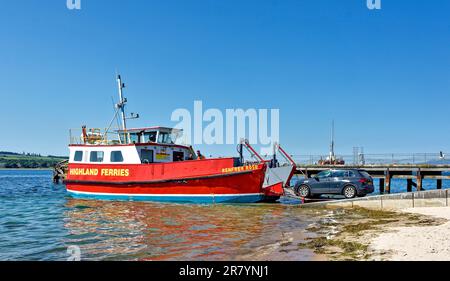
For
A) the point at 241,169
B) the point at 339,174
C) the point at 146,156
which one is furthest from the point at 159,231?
the point at 339,174

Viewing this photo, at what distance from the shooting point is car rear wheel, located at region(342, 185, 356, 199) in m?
19.2

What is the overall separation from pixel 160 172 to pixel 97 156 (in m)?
5.27

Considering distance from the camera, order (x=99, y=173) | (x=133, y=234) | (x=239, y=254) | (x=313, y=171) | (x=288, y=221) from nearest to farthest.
A: (x=239, y=254), (x=133, y=234), (x=288, y=221), (x=99, y=173), (x=313, y=171)

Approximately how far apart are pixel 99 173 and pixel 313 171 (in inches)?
805

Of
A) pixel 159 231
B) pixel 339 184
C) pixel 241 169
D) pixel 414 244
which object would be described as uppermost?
pixel 241 169

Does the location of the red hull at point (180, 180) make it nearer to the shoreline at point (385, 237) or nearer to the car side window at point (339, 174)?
the car side window at point (339, 174)

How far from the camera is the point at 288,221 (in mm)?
14320

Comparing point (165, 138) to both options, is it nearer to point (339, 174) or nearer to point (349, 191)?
point (339, 174)

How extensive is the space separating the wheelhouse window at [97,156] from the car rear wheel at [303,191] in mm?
12483

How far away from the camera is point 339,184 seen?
64.0ft

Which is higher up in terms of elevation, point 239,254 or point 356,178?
point 356,178
